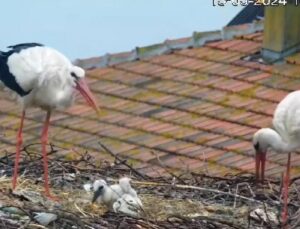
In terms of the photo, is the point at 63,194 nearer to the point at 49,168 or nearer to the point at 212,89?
the point at 49,168

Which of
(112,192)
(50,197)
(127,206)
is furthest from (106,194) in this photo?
(50,197)

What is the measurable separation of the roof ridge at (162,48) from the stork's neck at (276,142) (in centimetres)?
515

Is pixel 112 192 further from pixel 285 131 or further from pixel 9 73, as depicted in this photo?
pixel 285 131

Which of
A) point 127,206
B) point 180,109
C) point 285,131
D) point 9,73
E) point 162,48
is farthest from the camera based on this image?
point 162,48

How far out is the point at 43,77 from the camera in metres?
10.7

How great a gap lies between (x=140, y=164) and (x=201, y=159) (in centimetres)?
47

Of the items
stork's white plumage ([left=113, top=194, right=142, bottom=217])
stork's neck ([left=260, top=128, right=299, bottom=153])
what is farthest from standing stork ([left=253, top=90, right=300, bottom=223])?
stork's white plumage ([left=113, top=194, right=142, bottom=217])

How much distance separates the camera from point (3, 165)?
1198 centimetres

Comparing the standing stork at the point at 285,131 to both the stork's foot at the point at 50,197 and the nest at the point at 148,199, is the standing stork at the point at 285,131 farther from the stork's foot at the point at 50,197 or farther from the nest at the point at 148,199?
the stork's foot at the point at 50,197

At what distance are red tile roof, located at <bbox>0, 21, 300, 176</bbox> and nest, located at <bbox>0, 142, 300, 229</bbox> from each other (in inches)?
42.9

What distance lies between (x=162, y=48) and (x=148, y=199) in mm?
5613

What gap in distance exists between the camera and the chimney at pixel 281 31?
51.8 feet

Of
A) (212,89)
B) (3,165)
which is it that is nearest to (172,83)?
(212,89)

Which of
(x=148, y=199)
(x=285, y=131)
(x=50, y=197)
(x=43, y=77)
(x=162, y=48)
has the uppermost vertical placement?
(x=43, y=77)
